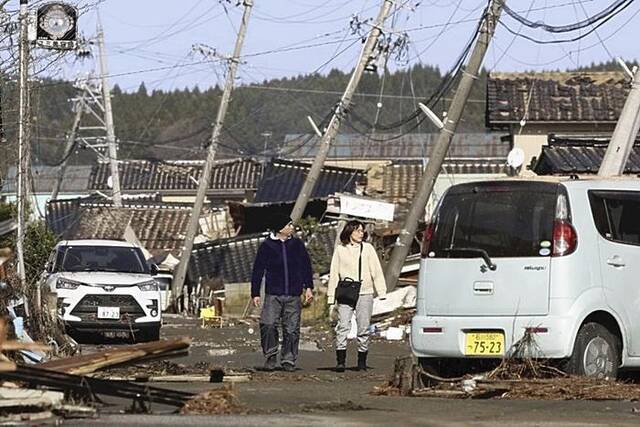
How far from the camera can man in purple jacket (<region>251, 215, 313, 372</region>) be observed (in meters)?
15.4

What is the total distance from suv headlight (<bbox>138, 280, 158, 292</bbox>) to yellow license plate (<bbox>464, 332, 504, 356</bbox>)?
9803 mm

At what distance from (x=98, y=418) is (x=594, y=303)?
4.85m

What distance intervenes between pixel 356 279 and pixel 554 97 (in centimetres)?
2350

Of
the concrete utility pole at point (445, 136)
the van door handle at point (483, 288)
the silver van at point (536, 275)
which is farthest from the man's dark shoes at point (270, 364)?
the concrete utility pole at point (445, 136)

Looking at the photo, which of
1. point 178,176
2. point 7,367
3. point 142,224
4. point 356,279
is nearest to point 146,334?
point 356,279

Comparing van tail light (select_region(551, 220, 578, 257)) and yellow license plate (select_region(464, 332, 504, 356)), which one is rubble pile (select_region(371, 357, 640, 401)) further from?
van tail light (select_region(551, 220, 578, 257))

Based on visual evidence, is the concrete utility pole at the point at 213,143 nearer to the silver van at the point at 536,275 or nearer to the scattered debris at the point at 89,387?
the silver van at the point at 536,275

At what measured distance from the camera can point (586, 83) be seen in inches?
1566

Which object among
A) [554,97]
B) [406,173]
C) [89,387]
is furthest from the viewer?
[406,173]

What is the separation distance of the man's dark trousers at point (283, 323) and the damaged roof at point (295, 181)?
29.1 meters

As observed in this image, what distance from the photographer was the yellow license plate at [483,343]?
11945mm

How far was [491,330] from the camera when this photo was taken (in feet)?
39.3

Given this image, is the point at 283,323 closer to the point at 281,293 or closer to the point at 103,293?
the point at 281,293

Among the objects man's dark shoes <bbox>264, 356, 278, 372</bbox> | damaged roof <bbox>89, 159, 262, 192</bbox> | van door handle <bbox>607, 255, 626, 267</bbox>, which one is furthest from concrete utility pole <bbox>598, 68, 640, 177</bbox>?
damaged roof <bbox>89, 159, 262, 192</bbox>
